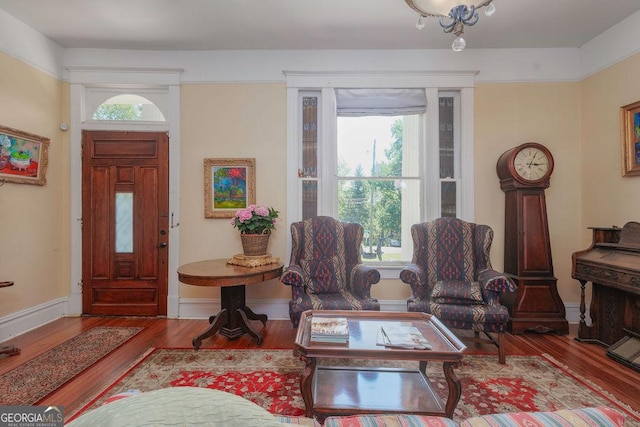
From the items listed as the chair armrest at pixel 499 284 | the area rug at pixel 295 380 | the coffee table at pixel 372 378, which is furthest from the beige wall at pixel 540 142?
the coffee table at pixel 372 378

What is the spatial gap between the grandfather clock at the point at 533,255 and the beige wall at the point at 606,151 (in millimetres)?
623

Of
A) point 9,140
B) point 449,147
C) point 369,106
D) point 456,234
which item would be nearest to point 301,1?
point 369,106

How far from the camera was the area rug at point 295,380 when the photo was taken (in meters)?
1.95

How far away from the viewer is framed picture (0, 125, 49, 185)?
2.90m

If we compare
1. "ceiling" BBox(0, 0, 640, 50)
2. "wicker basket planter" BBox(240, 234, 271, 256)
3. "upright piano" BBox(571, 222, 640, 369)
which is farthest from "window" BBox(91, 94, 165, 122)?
"upright piano" BBox(571, 222, 640, 369)

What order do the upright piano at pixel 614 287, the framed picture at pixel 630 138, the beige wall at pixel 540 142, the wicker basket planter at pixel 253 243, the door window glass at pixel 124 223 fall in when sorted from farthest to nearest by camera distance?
the door window glass at pixel 124 223 → the beige wall at pixel 540 142 → the wicker basket planter at pixel 253 243 → the framed picture at pixel 630 138 → the upright piano at pixel 614 287

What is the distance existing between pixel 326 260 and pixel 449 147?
201 centimetres

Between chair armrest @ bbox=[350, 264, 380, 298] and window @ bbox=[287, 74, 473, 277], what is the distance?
79 cm

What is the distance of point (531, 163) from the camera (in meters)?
3.21

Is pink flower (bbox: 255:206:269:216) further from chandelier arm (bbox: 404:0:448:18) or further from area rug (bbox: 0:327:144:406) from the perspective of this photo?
chandelier arm (bbox: 404:0:448:18)

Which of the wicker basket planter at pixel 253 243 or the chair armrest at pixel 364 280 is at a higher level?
the wicker basket planter at pixel 253 243

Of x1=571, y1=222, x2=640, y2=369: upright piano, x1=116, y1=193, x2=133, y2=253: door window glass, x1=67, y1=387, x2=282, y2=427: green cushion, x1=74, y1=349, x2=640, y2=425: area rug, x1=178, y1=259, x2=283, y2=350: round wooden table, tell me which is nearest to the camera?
x1=67, y1=387, x2=282, y2=427: green cushion

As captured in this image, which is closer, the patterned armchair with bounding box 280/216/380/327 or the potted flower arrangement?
the patterned armchair with bounding box 280/216/380/327

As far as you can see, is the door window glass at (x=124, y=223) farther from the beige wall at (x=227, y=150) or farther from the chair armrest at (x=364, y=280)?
the chair armrest at (x=364, y=280)
